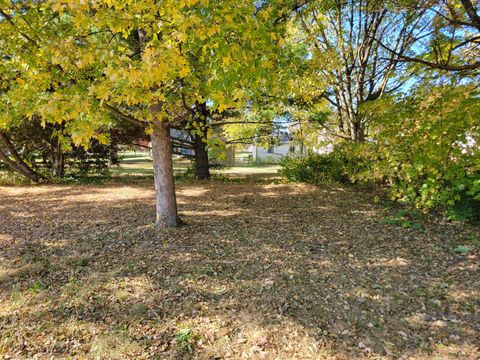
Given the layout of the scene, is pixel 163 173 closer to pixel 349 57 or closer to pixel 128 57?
pixel 128 57

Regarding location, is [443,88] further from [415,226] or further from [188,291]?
[188,291]

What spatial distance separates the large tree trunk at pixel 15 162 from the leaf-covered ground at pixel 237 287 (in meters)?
4.91

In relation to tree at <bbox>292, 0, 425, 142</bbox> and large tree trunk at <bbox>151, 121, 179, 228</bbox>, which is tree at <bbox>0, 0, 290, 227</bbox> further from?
tree at <bbox>292, 0, 425, 142</bbox>

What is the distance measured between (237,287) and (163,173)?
2449mm

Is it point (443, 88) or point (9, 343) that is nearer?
point (9, 343)

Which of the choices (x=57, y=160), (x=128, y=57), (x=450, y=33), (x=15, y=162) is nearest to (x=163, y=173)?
(x=128, y=57)

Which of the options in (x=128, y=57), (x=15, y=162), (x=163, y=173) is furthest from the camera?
(x=15, y=162)

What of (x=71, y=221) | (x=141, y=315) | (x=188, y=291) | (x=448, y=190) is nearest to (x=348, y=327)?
(x=188, y=291)

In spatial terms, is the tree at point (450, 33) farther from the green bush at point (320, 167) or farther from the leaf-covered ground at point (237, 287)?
the green bush at point (320, 167)

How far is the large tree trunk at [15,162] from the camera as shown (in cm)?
968

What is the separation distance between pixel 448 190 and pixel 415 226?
778 mm

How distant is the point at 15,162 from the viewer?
10.0m

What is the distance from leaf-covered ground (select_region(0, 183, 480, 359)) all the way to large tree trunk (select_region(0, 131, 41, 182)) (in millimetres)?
4915

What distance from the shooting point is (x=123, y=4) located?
10.3ft
